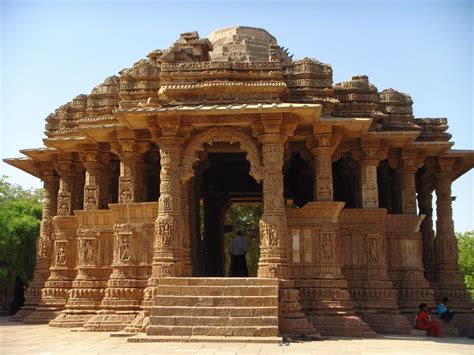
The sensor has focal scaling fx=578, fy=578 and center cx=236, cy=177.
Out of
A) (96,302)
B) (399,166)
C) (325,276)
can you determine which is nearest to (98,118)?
(96,302)

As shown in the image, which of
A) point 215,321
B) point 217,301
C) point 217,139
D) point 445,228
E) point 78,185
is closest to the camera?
point 215,321

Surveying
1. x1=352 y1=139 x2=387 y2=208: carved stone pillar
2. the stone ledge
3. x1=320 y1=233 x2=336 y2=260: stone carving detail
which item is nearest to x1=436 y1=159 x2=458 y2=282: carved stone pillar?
x1=352 y1=139 x2=387 y2=208: carved stone pillar

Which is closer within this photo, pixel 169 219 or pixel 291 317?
pixel 291 317

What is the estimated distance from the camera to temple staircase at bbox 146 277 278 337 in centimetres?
970

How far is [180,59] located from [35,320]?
7160mm

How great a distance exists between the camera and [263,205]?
1143cm

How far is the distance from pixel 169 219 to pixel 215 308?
2154 mm

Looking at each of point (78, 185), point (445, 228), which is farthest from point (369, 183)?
point (78, 185)

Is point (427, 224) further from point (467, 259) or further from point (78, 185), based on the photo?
point (467, 259)

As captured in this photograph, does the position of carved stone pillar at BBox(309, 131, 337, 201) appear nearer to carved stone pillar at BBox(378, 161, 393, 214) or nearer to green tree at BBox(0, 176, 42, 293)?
carved stone pillar at BBox(378, 161, 393, 214)

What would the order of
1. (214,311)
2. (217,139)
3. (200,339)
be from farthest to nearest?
1. (217,139)
2. (214,311)
3. (200,339)

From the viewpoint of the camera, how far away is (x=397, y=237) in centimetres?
1327

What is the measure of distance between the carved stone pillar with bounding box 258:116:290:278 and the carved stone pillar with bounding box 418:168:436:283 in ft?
19.7

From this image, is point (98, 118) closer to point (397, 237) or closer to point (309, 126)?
point (309, 126)
